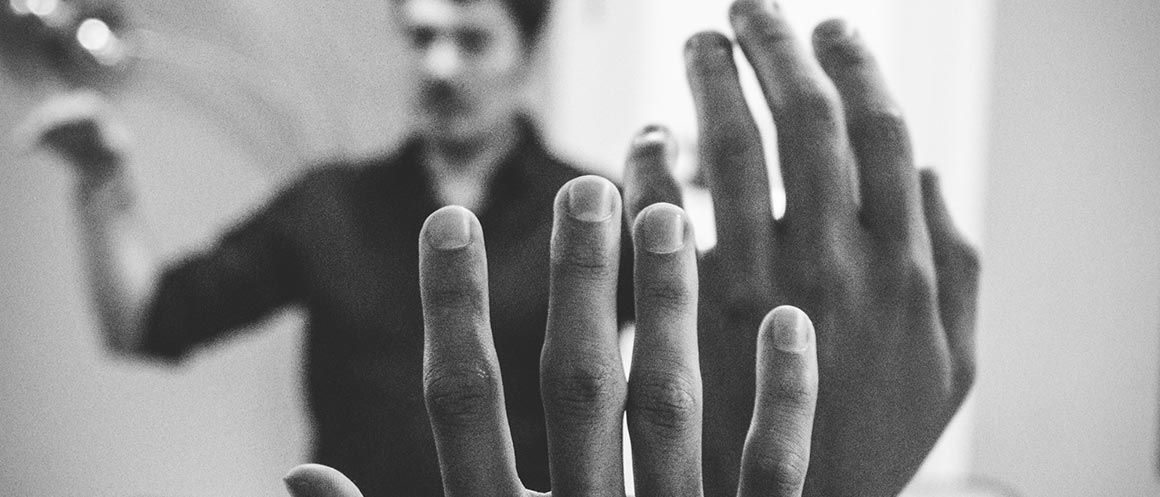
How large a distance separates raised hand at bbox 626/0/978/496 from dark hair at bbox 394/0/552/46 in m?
0.52

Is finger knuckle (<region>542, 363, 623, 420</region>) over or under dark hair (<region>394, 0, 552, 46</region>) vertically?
under

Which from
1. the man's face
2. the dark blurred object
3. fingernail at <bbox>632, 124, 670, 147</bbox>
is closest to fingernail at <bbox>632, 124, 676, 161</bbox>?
fingernail at <bbox>632, 124, 670, 147</bbox>

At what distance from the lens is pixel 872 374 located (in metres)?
0.22

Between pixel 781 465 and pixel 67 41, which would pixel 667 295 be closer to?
pixel 781 465

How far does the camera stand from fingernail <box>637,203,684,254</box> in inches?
6.8

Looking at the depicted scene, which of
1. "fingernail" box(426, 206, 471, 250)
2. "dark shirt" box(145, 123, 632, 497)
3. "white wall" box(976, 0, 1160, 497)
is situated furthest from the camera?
"white wall" box(976, 0, 1160, 497)

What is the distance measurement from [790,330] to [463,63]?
1.88 ft

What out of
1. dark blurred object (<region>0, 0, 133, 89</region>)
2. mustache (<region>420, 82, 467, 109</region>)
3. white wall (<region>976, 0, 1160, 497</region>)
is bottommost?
white wall (<region>976, 0, 1160, 497</region>)

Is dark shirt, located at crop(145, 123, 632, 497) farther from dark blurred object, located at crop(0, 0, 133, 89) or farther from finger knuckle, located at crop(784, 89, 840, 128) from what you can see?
finger knuckle, located at crop(784, 89, 840, 128)

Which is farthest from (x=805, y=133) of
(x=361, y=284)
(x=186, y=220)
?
(x=186, y=220)

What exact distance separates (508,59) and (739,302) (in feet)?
1.79

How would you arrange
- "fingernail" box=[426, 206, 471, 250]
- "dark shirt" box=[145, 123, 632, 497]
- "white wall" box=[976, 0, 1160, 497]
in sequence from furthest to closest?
1. "white wall" box=[976, 0, 1160, 497]
2. "dark shirt" box=[145, 123, 632, 497]
3. "fingernail" box=[426, 206, 471, 250]

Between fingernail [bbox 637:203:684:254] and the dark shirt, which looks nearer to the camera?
fingernail [bbox 637:203:684:254]

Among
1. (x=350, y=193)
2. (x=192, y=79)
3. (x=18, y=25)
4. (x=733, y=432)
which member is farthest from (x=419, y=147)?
(x=733, y=432)
